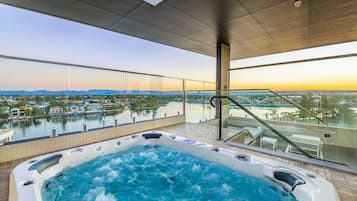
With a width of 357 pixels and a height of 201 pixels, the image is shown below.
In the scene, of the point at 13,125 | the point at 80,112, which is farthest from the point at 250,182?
the point at 13,125

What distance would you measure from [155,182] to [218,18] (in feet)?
9.08

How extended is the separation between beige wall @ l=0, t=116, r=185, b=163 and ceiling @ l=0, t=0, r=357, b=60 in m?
2.03

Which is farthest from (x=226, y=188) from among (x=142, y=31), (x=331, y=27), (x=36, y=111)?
(x=331, y=27)

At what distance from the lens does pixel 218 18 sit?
2.85 meters

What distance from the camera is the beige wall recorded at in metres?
2.25

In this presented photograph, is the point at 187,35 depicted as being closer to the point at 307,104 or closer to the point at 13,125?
the point at 307,104

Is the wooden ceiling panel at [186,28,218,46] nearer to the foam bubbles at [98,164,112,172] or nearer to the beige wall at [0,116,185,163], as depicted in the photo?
the beige wall at [0,116,185,163]

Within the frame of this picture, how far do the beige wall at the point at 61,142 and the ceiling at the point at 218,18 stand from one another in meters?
2.03

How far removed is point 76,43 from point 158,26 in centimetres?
269

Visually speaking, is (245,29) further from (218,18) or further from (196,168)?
(196,168)

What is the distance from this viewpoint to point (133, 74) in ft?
12.4

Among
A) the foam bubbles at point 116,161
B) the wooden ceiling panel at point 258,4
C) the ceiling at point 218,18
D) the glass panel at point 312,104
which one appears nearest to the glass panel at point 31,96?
the ceiling at point 218,18

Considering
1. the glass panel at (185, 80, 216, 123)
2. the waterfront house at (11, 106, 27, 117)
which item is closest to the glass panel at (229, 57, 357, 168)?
the glass panel at (185, 80, 216, 123)

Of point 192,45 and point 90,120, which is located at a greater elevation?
point 192,45
